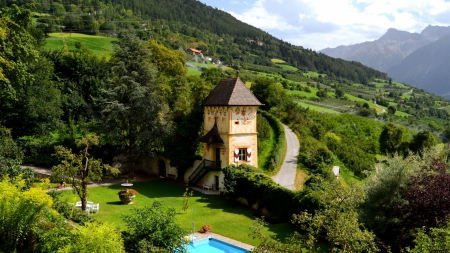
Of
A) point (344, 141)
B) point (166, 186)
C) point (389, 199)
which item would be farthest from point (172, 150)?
point (344, 141)

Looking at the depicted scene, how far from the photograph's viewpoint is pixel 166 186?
30.9m

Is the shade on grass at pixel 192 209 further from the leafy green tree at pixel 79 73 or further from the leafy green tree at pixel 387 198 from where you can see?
the leafy green tree at pixel 79 73

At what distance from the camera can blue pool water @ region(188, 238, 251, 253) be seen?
18641 millimetres

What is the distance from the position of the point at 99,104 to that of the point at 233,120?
37.7ft

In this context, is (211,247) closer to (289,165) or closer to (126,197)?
(126,197)

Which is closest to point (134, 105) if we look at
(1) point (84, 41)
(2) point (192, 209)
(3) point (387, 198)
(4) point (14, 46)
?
(4) point (14, 46)

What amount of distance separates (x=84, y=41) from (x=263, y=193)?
59.9 m

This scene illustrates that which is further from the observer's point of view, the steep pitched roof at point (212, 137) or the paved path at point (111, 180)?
the paved path at point (111, 180)

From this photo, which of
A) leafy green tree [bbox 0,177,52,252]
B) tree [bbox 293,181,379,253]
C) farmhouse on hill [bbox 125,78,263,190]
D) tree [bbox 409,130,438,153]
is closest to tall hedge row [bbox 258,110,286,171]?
farmhouse on hill [bbox 125,78,263,190]

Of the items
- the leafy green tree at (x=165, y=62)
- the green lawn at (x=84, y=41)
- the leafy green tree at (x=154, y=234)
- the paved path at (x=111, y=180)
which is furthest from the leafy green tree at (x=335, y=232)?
the green lawn at (x=84, y=41)

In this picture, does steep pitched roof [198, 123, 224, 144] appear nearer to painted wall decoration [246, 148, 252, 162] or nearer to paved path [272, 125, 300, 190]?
painted wall decoration [246, 148, 252, 162]

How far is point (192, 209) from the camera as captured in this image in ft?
79.8

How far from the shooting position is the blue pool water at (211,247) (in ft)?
61.2

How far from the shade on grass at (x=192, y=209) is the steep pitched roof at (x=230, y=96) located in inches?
277
